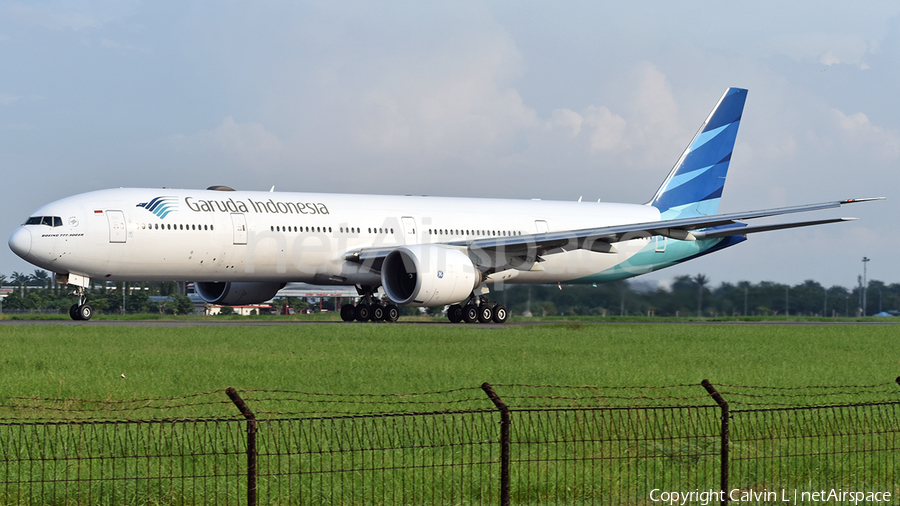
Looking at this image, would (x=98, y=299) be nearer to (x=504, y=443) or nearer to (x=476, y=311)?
(x=476, y=311)

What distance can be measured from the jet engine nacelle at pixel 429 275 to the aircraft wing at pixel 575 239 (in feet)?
2.51

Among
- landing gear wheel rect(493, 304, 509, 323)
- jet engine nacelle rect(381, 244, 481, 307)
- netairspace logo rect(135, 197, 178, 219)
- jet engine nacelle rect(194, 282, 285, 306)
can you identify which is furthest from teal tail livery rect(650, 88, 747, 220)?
netairspace logo rect(135, 197, 178, 219)

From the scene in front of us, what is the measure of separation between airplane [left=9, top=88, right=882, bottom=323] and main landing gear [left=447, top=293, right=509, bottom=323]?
34 millimetres

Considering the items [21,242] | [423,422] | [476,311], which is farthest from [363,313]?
[423,422]

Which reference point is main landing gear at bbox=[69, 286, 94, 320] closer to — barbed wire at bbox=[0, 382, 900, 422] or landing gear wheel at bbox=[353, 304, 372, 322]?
landing gear wheel at bbox=[353, 304, 372, 322]

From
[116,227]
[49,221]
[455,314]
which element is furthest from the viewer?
[455,314]

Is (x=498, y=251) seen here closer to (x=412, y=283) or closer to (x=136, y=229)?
(x=412, y=283)

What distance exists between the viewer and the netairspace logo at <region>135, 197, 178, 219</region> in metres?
26.7

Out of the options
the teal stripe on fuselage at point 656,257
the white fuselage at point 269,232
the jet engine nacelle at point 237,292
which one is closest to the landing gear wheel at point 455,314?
the white fuselage at point 269,232

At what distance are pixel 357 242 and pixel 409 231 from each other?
1.99m

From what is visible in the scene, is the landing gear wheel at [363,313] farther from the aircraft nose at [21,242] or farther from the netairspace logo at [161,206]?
the aircraft nose at [21,242]

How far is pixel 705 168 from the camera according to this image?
3784 cm

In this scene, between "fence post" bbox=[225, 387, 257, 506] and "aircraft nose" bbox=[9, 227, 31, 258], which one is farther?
"aircraft nose" bbox=[9, 227, 31, 258]

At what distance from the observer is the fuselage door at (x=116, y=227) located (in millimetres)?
26000
